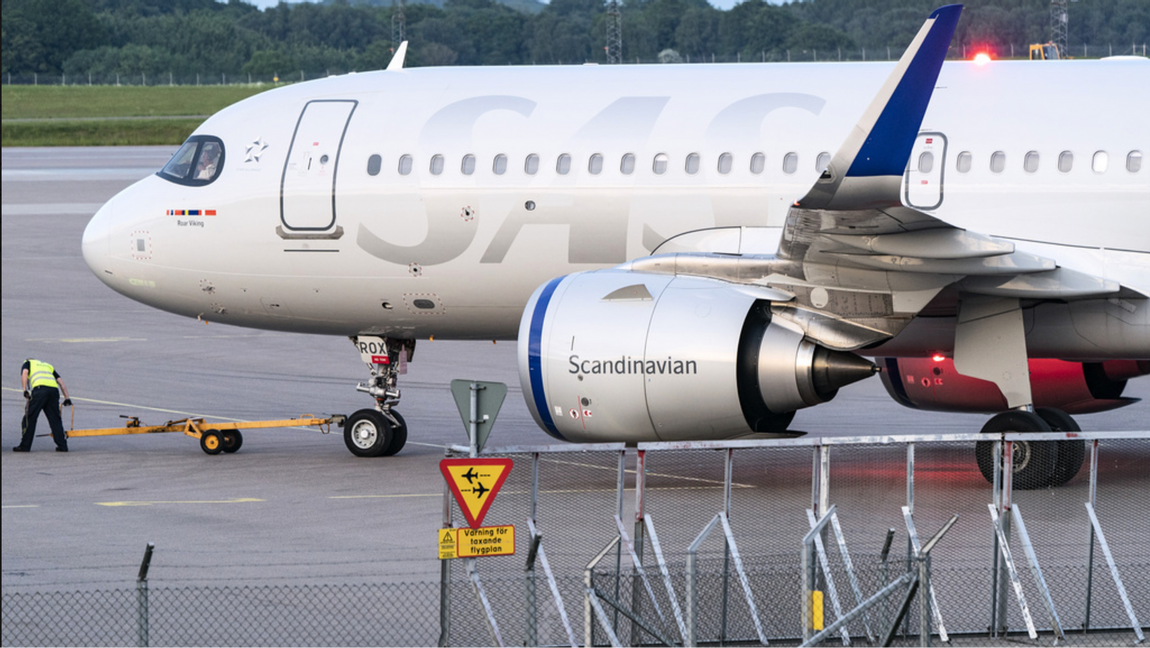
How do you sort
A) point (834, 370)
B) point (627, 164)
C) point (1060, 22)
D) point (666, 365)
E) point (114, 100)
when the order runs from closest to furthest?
point (666, 365), point (834, 370), point (627, 164), point (1060, 22), point (114, 100)

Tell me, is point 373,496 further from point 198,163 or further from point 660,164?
point 198,163

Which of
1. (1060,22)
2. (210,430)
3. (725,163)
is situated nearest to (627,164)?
(725,163)

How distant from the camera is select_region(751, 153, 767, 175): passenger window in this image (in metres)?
17.2

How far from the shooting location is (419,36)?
120250 millimetres

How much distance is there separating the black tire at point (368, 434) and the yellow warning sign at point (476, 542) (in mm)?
8776

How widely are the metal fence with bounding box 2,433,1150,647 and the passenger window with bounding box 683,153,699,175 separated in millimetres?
5090

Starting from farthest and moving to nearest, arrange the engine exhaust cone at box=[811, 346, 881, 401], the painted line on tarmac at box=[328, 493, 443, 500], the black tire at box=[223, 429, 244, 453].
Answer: the black tire at box=[223, 429, 244, 453]
the painted line on tarmac at box=[328, 493, 443, 500]
the engine exhaust cone at box=[811, 346, 881, 401]

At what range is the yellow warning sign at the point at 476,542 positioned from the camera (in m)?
10.5

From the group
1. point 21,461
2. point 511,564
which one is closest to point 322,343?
point 21,461

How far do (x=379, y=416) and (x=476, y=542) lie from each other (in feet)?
29.5

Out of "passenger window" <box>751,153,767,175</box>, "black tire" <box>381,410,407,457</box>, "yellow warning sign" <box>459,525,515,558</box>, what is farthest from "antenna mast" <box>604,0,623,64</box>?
"yellow warning sign" <box>459,525,515,558</box>

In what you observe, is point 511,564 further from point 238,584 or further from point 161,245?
point 161,245

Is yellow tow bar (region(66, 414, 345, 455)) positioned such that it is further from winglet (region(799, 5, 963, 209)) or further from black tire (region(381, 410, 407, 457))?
winglet (region(799, 5, 963, 209))

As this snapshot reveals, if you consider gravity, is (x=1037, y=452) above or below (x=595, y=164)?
below
